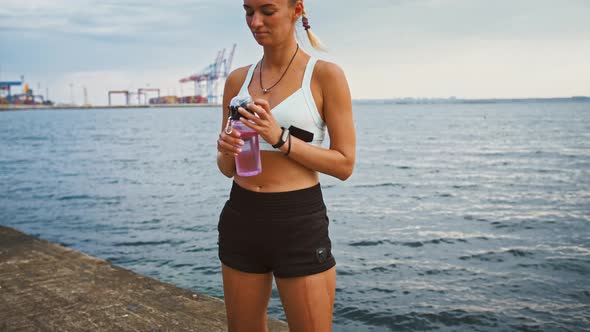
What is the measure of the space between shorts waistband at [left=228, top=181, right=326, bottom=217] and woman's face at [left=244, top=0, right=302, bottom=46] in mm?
579

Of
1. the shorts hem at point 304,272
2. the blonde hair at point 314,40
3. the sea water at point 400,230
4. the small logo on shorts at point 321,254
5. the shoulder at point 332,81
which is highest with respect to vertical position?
the blonde hair at point 314,40

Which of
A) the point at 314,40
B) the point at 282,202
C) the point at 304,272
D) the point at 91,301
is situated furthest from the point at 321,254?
the point at 91,301

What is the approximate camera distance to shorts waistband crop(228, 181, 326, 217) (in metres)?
2.01

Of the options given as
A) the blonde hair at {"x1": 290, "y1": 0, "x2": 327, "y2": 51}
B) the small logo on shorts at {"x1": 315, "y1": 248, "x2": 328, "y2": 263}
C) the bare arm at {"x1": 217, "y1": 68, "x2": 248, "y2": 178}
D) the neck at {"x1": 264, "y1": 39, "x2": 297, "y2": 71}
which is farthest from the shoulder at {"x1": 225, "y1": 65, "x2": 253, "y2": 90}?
the small logo on shorts at {"x1": 315, "y1": 248, "x2": 328, "y2": 263}

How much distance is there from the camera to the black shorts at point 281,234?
1.99m

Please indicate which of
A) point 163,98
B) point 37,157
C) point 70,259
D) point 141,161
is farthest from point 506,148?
point 163,98

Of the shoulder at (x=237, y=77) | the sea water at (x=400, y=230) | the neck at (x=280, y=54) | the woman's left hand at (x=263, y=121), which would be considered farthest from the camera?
the sea water at (x=400, y=230)

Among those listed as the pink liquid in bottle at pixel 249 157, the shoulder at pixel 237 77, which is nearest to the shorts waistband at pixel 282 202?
the pink liquid in bottle at pixel 249 157

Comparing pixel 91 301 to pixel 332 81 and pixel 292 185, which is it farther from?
pixel 332 81

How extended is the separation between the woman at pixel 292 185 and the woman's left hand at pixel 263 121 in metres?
0.05

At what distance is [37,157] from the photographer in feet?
110

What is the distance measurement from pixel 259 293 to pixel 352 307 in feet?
19.3

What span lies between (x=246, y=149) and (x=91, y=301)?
2938 millimetres

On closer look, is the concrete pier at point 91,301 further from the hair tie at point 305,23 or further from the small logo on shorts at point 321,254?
the hair tie at point 305,23
